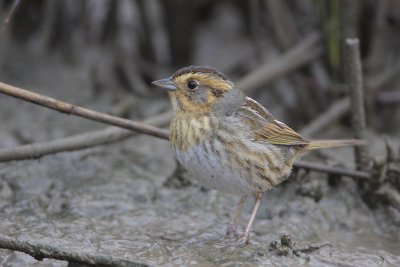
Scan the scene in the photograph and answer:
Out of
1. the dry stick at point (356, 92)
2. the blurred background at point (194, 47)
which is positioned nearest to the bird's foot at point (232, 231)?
the dry stick at point (356, 92)

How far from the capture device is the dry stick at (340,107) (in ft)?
22.1

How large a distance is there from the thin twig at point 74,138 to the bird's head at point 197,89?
0.38 meters

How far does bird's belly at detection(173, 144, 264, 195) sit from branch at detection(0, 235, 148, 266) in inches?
27.0

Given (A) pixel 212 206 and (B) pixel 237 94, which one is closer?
(B) pixel 237 94

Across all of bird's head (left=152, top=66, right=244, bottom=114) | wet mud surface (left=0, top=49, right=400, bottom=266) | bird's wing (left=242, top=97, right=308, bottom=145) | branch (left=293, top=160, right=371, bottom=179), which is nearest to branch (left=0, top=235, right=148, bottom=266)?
wet mud surface (left=0, top=49, right=400, bottom=266)

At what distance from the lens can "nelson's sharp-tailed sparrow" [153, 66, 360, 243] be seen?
458 centimetres

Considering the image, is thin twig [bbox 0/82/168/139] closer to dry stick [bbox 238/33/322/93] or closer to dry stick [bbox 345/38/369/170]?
dry stick [bbox 345/38/369/170]

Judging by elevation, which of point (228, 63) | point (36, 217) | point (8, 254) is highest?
point (228, 63)

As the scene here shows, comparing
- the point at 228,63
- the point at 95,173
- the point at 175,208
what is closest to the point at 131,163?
the point at 95,173

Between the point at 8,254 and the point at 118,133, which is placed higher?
the point at 118,133

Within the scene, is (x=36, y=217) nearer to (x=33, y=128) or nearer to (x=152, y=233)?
(x=152, y=233)

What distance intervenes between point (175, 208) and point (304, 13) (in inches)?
125

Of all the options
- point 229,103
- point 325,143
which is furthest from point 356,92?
point 229,103

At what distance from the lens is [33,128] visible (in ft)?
22.4
